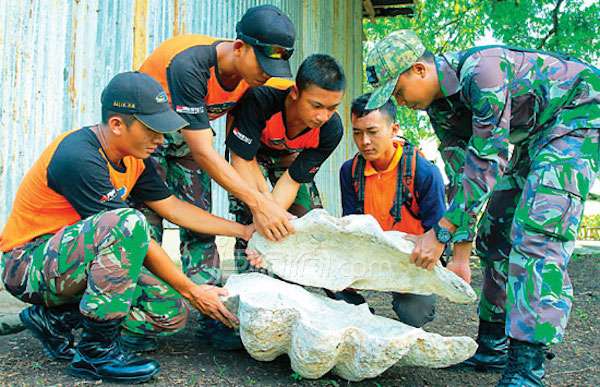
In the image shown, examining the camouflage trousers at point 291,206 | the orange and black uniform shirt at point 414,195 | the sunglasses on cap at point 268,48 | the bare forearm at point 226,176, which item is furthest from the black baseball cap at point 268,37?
the orange and black uniform shirt at point 414,195

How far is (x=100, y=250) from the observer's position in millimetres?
2783

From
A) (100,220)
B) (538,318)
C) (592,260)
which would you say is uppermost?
(100,220)

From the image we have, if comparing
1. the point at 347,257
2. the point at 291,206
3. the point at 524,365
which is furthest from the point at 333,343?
the point at 291,206

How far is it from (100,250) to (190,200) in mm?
1003

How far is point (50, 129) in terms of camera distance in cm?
410

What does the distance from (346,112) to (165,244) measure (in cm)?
605

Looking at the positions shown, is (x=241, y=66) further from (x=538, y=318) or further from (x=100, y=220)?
(x=538, y=318)

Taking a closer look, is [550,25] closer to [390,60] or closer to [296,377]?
[390,60]

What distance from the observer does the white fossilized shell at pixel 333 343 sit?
2.61 meters

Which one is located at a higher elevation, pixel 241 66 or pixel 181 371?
Answer: pixel 241 66

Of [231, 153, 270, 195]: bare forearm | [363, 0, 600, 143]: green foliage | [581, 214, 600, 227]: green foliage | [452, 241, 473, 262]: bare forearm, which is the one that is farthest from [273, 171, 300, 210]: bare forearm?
[581, 214, 600, 227]: green foliage

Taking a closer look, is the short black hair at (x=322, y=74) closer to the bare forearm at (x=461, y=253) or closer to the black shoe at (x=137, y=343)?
the bare forearm at (x=461, y=253)

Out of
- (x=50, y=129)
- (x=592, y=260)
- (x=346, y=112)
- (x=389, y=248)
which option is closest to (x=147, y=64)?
(x=50, y=129)

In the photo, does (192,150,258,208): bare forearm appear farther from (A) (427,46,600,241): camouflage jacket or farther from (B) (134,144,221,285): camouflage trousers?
(A) (427,46,600,241): camouflage jacket
